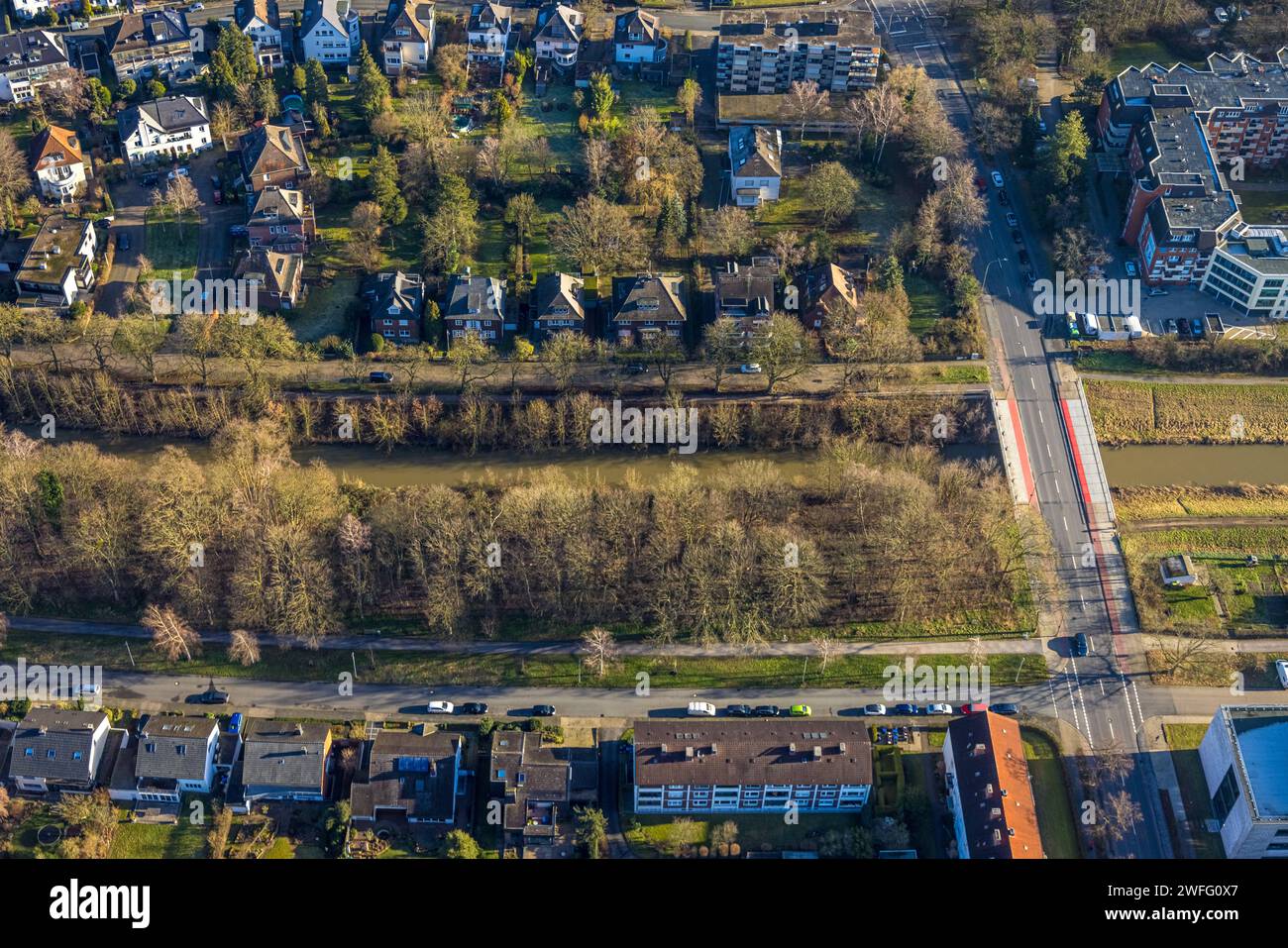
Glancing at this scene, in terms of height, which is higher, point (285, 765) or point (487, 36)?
point (487, 36)

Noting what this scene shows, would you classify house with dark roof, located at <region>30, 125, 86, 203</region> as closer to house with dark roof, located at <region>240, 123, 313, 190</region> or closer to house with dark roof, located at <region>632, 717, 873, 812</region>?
house with dark roof, located at <region>240, 123, 313, 190</region>

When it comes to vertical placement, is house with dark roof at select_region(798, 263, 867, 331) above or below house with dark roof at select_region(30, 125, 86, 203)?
below

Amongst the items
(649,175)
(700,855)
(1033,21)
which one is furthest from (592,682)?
(1033,21)

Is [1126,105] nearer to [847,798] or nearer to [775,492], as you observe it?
[775,492]

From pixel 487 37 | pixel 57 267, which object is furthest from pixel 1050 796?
pixel 487 37

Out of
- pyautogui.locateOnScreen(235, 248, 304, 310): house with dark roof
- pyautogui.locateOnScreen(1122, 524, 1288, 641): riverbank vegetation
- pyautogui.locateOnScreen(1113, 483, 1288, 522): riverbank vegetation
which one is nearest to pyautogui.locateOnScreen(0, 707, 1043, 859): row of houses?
pyautogui.locateOnScreen(1122, 524, 1288, 641): riverbank vegetation

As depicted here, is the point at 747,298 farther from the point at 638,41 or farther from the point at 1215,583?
the point at 1215,583
